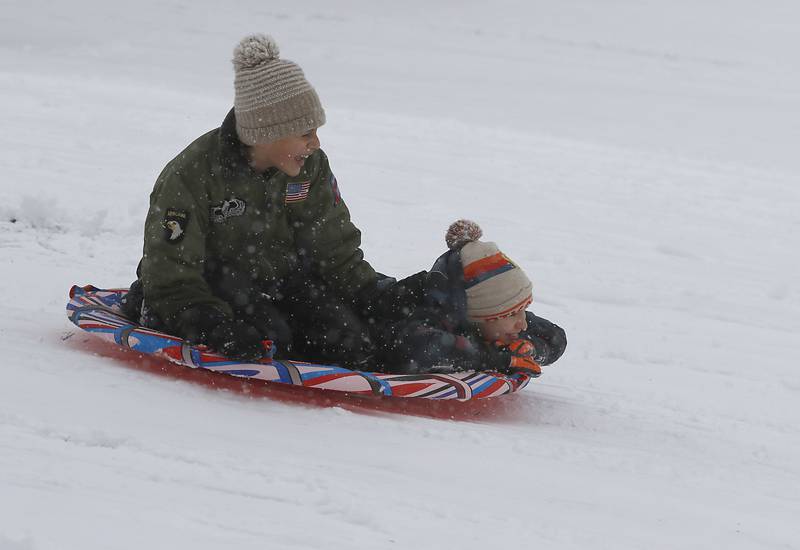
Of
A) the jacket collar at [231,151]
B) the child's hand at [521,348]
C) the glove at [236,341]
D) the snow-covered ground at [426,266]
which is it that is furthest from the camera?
the child's hand at [521,348]

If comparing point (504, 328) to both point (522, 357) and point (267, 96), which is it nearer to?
point (522, 357)

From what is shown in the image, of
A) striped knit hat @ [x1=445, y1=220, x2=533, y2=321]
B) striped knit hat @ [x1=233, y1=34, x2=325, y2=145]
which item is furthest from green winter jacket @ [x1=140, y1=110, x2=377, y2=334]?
striped knit hat @ [x1=445, y1=220, x2=533, y2=321]

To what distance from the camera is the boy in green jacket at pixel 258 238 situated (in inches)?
118

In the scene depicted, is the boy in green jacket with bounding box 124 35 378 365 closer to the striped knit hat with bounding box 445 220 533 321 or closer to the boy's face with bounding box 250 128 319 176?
the boy's face with bounding box 250 128 319 176

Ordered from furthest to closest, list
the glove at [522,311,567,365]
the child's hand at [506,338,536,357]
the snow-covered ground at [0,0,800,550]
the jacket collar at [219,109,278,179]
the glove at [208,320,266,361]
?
the glove at [522,311,567,365] → the child's hand at [506,338,536,357] → the jacket collar at [219,109,278,179] → the glove at [208,320,266,361] → the snow-covered ground at [0,0,800,550]

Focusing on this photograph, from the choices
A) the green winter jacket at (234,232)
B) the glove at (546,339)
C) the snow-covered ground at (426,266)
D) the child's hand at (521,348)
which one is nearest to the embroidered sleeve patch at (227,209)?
the green winter jacket at (234,232)

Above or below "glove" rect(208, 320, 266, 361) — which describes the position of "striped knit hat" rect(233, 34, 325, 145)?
above

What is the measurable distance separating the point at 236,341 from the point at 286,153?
0.67 m

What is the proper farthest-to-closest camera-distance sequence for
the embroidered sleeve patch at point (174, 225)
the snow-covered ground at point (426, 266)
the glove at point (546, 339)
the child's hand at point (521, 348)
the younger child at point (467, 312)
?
1. the glove at point (546, 339)
2. the child's hand at point (521, 348)
3. the younger child at point (467, 312)
4. the embroidered sleeve patch at point (174, 225)
5. the snow-covered ground at point (426, 266)

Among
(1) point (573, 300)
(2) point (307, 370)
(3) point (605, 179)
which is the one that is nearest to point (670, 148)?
(3) point (605, 179)

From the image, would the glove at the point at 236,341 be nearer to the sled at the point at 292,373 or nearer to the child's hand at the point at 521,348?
the sled at the point at 292,373

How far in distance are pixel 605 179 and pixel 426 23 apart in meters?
9.90

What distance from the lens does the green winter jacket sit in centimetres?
300

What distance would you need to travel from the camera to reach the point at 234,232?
324cm
